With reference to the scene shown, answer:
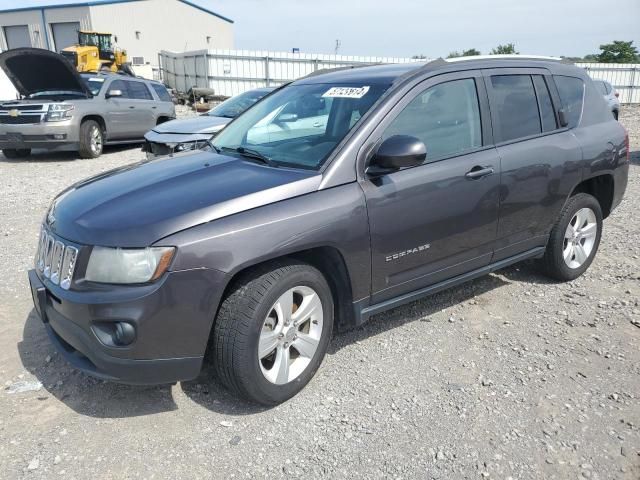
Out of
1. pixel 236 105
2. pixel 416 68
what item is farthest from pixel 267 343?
pixel 236 105

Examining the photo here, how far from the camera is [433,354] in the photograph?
11.8ft

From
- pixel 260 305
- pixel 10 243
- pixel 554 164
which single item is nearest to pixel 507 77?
pixel 554 164

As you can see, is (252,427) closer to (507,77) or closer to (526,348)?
(526,348)

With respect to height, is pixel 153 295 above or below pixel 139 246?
below

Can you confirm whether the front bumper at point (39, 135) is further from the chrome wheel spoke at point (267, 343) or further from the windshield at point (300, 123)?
the chrome wheel spoke at point (267, 343)

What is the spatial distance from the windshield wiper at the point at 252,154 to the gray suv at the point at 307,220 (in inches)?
1.1

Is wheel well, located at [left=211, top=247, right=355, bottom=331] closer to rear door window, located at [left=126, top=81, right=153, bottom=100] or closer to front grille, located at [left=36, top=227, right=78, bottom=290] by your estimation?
front grille, located at [left=36, top=227, right=78, bottom=290]

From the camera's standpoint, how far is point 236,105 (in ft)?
31.8

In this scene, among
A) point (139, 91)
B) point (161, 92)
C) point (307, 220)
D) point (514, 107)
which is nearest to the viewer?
point (307, 220)

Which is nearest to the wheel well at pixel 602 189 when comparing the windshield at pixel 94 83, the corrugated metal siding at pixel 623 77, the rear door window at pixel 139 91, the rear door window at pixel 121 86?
the windshield at pixel 94 83

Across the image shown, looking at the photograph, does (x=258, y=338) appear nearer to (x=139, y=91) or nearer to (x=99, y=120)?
(x=99, y=120)

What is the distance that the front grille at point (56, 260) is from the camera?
2.74m

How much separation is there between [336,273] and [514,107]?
1967mm

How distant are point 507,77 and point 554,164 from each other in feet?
2.45
